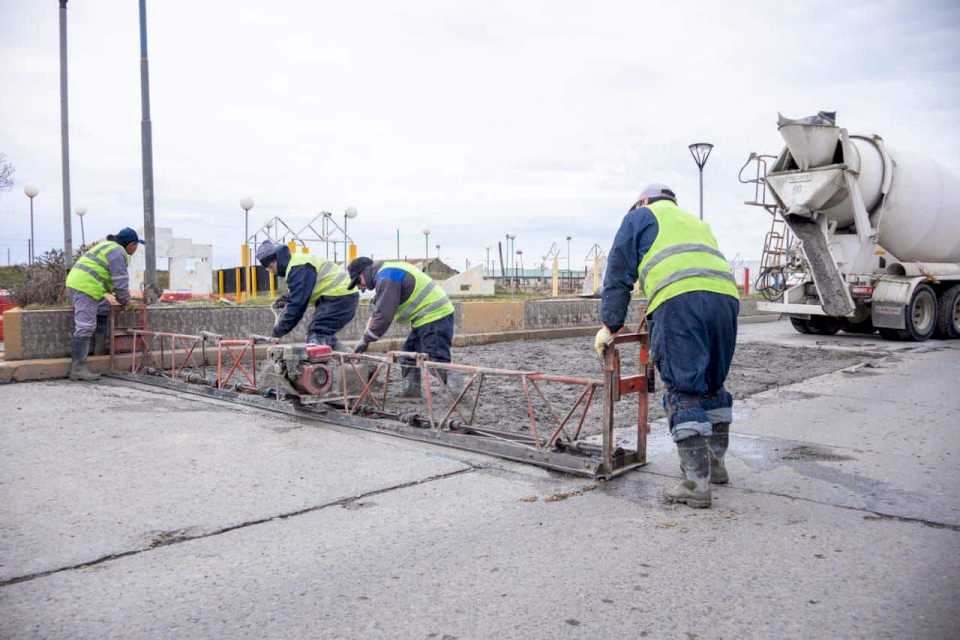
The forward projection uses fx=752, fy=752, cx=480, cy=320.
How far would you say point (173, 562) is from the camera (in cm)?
323

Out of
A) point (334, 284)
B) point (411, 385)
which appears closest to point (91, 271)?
point (334, 284)

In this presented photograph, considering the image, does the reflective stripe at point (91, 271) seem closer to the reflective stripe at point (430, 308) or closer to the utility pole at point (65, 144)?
the utility pole at point (65, 144)

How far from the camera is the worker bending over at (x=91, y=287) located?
8359 mm

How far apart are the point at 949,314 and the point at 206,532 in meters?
15.9

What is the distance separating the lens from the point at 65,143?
11969mm

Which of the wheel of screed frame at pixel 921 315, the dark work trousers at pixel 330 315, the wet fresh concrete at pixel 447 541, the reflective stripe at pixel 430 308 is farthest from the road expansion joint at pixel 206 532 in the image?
the wheel of screed frame at pixel 921 315

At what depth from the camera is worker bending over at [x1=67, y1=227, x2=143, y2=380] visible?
8.36m

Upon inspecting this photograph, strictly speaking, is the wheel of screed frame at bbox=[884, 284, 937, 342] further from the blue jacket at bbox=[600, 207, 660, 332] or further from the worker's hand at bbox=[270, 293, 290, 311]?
the blue jacket at bbox=[600, 207, 660, 332]

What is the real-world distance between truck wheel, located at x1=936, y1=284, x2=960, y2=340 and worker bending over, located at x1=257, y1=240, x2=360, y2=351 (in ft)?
42.7

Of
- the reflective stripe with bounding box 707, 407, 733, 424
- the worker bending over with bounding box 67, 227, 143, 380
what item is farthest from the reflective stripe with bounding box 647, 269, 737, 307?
the worker bending over with bounding box 67, 227, 143, 380

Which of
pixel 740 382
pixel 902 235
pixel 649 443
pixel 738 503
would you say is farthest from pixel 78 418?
pixel 902 235

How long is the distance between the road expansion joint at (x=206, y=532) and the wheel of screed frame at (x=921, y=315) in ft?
42.2

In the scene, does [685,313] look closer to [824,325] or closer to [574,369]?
[574,369]

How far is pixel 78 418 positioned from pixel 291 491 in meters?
2.99
